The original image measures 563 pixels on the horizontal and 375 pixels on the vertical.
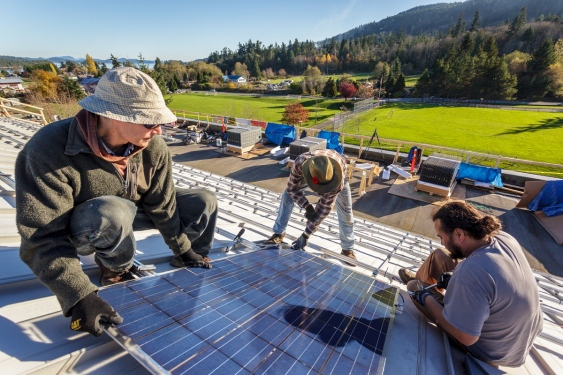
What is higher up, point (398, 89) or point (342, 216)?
point (398, 89)

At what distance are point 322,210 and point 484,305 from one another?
2.36 m

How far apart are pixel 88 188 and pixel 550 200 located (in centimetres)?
1592

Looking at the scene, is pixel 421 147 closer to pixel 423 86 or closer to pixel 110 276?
pixel 110 276

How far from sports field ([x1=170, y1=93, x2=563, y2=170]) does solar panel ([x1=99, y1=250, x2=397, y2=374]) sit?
104 feet

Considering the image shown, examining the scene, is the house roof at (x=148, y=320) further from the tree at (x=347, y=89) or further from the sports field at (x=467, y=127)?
the tree at (x=347, y=89)

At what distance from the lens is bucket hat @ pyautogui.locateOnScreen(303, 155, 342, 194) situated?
3635mm

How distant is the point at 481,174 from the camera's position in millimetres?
13922

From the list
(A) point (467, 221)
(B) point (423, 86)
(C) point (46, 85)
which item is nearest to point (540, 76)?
(B) point (423, 86)

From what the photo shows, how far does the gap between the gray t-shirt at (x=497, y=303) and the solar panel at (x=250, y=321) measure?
628mm

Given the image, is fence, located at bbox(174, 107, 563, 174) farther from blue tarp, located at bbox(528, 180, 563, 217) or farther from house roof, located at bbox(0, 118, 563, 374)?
house roof, located at bbox(0, 118, 563, 374)

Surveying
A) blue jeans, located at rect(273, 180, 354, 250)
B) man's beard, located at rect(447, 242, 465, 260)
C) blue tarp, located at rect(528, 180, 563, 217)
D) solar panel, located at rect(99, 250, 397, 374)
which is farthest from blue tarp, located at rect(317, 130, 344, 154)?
solar panel, located at rect(99, 250, 397, 374)

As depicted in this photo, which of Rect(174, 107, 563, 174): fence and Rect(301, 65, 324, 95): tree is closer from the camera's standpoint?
Rect(174, 107, 563, 174): fence

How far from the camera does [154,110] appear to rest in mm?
1795

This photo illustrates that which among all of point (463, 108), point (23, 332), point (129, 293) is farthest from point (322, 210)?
point (463, 108)
